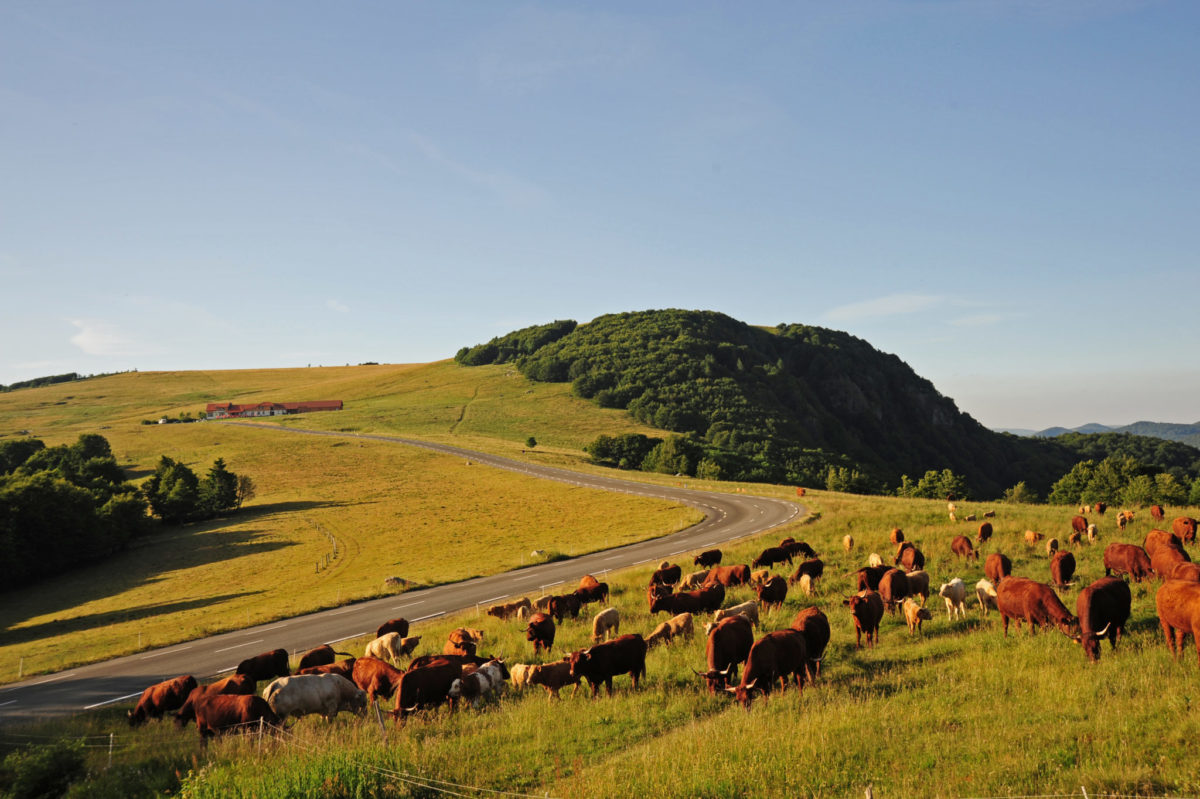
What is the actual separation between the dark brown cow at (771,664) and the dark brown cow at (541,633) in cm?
780

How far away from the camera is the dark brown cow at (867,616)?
15.9 meters

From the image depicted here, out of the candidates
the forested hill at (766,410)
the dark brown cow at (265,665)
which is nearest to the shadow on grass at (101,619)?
the dark brown cow at (265,665)

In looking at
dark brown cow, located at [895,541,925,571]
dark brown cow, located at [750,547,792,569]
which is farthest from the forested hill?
dark brown cow, located at [895,541,925,571]

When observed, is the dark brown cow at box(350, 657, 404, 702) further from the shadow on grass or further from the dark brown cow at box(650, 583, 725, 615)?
the shadow on grass

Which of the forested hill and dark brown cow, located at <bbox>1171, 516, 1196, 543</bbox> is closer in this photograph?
dark brown cow, located at <bbox>1171, 516, 1196, 543</bbox>

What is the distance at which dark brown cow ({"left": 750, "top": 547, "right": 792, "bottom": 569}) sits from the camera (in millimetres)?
28078

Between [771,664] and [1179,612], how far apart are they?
309 inches

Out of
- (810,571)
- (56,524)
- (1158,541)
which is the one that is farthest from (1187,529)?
(56,524)

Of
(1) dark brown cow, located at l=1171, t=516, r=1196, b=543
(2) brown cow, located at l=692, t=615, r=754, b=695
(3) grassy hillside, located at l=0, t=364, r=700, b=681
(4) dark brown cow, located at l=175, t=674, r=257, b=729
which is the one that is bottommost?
(3) grassy hillside, located at l=0, t=364, r=700, b=681

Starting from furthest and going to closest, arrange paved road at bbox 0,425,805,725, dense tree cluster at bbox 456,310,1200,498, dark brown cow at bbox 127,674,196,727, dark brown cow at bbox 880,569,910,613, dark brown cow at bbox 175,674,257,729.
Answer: dense tree cluster at bbox 456,310,1200,498, paved road at bbox 0,425,805,725, dark brown cow at bbox 880,569,910,613, dark brown cow at bbox 127,674,196,727, dark brown cow at bbox 175,674,257,729

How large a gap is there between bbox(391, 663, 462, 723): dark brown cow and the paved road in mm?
14165

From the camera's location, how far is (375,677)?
16.2 meters

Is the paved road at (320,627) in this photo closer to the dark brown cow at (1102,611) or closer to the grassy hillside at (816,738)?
the grassy hillside at (816,738)

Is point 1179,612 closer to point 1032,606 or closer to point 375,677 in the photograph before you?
point 1032,606
